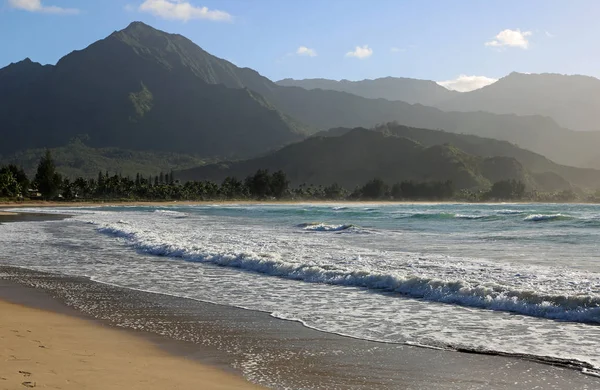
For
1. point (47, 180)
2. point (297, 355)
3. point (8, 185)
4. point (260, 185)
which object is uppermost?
A: point (260, 185)

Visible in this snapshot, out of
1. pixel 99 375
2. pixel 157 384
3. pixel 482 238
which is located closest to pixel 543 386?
pixel 157 384

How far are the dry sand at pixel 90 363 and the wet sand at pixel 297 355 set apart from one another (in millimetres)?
431

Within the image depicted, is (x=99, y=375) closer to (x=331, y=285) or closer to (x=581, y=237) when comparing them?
(x=331, y=285)

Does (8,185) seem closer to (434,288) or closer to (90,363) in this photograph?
(434,288)

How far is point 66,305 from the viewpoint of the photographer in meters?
12.8

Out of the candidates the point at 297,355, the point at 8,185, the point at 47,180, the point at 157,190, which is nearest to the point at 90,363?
the point at 297,355

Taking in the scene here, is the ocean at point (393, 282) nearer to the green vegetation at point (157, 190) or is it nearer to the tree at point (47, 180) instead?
the green vegetation at point (157, 190)

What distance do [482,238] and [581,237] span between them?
518 centimetres

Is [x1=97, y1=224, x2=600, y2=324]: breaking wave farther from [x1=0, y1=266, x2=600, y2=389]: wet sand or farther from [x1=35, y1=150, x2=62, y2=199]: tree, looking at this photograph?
[x1=35, y1=150, x2=62, y2=199]: tree

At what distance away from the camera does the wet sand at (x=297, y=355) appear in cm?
756

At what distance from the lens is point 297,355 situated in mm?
8836

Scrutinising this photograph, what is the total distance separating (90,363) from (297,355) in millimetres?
2916

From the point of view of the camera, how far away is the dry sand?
700 centimetres

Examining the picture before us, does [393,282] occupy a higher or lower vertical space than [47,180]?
lower
